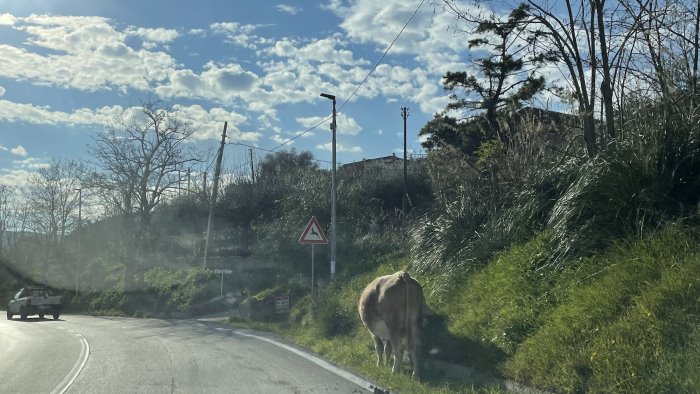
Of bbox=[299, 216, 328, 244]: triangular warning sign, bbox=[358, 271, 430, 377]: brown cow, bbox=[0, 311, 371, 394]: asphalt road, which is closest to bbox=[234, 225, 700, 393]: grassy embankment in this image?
bbox=[358, 271, 430, 377]: brown cow

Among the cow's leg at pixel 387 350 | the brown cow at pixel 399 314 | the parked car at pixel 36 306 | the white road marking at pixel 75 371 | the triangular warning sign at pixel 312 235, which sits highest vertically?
the triangular warning sign at pixel 312 235

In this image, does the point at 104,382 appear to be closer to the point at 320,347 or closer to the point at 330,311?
the point at 320,347

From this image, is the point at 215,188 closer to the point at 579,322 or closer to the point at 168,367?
the point at 168,367

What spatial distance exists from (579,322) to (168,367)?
7294 millimetres

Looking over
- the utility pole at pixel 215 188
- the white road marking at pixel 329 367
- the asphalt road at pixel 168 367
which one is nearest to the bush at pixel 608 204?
the white road marking at pixel 329 367

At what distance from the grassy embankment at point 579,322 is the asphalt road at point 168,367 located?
3.29 feet

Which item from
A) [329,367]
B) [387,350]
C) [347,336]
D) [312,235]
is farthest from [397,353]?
[312,235]

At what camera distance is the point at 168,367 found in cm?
1125

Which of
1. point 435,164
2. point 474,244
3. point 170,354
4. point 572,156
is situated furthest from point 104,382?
point 435,164

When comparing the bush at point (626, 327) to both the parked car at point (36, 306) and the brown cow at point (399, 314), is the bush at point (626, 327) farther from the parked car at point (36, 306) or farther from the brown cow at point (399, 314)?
the parked car at point (36, 306)

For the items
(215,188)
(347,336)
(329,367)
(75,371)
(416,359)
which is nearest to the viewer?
(416,359)

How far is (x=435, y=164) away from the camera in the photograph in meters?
17.9

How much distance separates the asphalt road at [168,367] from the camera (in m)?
9.21

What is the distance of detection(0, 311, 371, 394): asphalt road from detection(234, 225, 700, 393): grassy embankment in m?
1.00
